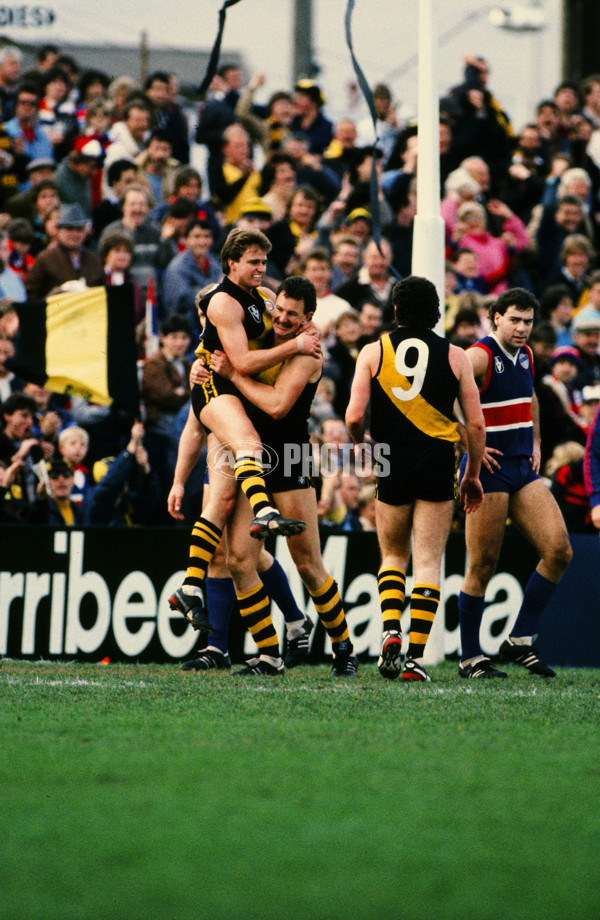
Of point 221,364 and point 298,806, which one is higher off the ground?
point 221,364

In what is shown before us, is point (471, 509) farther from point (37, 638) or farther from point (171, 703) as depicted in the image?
point (37, 638)

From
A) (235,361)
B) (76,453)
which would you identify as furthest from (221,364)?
(76,453)

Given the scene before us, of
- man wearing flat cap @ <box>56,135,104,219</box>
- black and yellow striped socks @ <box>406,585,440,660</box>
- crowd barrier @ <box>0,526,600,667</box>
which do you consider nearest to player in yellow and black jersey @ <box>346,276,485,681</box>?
black and yellow striped socks @ <box>406,585,440,660</box>

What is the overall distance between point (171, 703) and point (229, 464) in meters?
1.59

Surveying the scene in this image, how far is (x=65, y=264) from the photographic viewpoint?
470 inches

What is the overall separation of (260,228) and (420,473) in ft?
20.2

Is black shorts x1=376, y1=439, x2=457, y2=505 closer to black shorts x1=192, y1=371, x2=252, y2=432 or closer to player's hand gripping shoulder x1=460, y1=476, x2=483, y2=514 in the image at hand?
player's hand gripping shoulder x1=460, y1=476, x2=483, y2=514

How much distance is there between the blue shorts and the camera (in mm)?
8062

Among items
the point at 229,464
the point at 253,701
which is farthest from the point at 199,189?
the point at 253,701

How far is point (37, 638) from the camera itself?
955cm

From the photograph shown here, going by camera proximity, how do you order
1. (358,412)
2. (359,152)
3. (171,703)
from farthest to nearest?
(359,152) < (358,412) < (171,703)

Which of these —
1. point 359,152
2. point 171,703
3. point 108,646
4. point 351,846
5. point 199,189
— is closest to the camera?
point 351,846

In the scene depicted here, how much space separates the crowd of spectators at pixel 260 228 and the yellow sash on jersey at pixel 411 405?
2406mm

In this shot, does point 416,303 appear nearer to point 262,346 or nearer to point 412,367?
point 412,367
